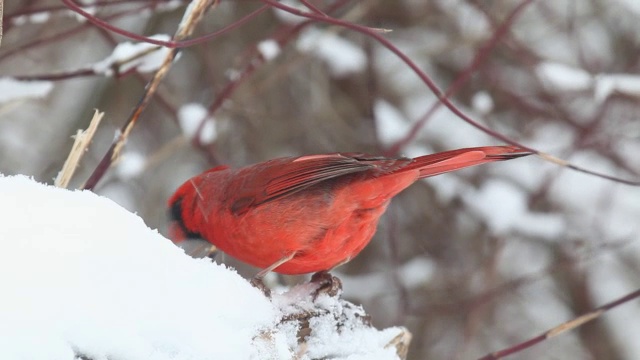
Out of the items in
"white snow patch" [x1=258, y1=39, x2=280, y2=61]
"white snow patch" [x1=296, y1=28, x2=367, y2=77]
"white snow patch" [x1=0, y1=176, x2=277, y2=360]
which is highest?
"white snow patch" [x1=296, y1=28, x2=367, y2=77]

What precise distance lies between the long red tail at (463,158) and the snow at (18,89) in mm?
1132

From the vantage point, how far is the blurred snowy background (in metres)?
4.57

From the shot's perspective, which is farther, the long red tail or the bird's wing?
the bird's wing

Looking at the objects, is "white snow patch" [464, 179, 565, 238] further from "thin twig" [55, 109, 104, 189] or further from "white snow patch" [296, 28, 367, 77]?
"thin twig" [55, 109, 104, 189]

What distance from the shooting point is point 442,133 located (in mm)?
4902

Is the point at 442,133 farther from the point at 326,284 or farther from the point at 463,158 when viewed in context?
the point at 326,284

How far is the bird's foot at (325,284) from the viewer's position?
212 centimetres

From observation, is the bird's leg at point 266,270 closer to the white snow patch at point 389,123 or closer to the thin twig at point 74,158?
the thin twig at point 74,158

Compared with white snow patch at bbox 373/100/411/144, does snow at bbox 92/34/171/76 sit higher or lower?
lower

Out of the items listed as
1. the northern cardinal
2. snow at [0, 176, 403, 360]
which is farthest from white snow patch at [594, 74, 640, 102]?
snow at [0, 176, 403, 360]

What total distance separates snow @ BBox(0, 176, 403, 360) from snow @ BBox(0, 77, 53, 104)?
3.77 feet

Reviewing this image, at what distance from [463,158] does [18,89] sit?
1.34m

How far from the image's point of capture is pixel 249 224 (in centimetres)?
247

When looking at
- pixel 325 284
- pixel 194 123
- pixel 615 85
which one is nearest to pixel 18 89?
pixel 194 123
